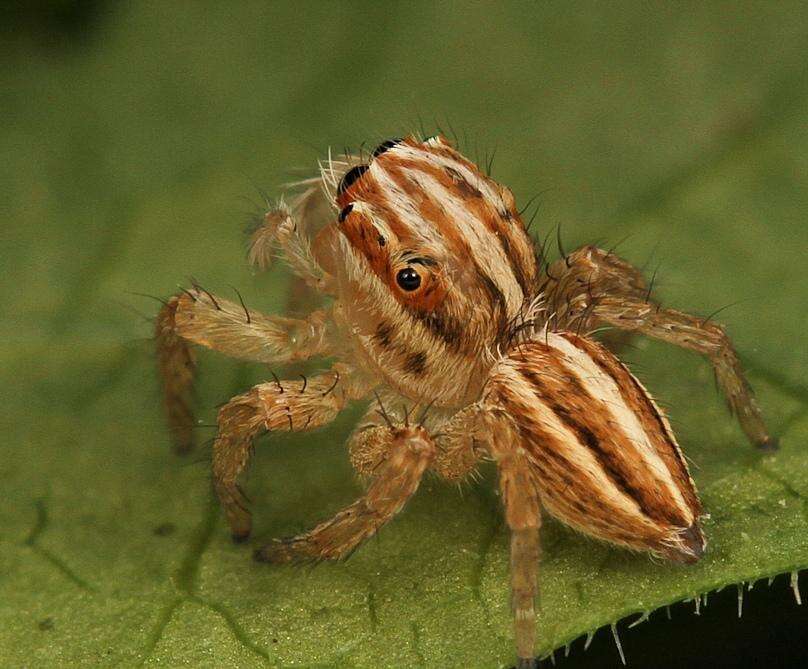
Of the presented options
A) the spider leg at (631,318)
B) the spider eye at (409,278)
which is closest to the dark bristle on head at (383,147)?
the spider eye at (409,278)

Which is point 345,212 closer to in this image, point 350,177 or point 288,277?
point 350,177

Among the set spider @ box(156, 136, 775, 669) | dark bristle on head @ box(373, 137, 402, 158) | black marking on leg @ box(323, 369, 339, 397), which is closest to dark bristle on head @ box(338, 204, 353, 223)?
spider @ box(156, 136, 775, 669)

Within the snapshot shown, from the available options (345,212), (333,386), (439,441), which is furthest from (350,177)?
(439,441)

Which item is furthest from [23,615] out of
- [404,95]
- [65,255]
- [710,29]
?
[710,29]

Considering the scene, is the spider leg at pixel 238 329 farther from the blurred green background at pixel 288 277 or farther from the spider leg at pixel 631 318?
the spider leg at pixel 631 318

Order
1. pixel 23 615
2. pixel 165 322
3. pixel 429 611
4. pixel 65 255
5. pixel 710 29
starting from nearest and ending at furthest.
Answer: pixel 429 611
pixel 23 615
pixel 165 322
pixel 65 255
pixel 710 29

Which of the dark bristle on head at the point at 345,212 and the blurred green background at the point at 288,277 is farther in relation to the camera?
the dark bristle on head at the point at 345,212

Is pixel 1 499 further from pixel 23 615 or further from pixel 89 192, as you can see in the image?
pixel 89 192
